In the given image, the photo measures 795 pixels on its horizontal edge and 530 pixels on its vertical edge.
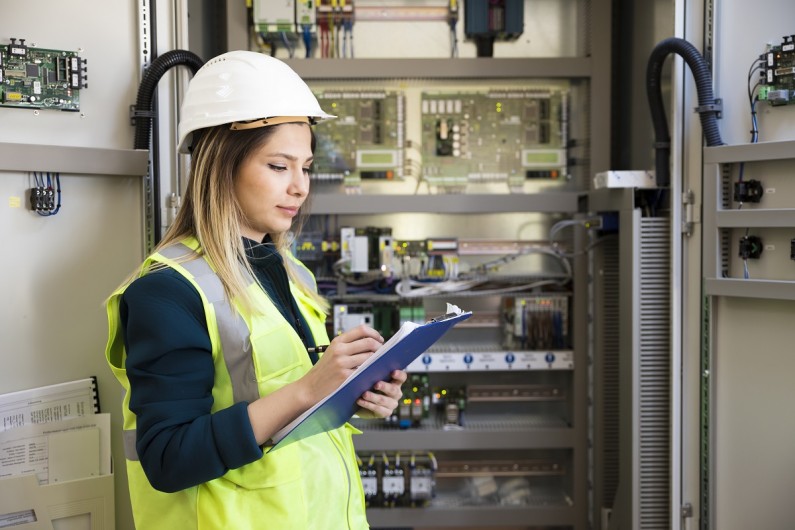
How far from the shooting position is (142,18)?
2.23m

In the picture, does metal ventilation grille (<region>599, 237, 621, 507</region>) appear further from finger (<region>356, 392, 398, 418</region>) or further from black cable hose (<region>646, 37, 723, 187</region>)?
finger (<region>356, 392, 398, 418</region>)

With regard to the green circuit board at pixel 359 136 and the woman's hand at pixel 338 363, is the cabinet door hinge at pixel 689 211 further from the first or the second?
the woman's hand at pixel 338 363

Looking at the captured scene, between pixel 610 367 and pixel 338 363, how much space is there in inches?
A: 82.7

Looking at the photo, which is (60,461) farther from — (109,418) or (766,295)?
(766,295)

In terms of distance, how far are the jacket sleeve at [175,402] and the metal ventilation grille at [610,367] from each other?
6.91 feet

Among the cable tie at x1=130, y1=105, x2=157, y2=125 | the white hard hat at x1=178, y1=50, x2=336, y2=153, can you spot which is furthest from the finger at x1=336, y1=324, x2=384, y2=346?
the cable tie at x1=130, y1=105, x2=157, y2=125

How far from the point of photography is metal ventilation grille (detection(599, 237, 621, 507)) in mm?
2884

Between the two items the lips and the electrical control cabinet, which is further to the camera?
the electrical control cabinet

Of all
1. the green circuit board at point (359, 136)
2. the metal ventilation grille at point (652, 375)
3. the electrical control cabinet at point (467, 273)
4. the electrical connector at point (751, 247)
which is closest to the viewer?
the electrical connector at point (751, 247)

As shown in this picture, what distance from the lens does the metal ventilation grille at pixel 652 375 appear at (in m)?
2.36

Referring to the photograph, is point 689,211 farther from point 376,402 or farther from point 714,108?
point 376,402

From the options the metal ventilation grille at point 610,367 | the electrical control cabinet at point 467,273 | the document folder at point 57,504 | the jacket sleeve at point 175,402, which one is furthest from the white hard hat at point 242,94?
the metal ventilation grille at point 610,367

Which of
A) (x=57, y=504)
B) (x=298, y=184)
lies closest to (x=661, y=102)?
(x=298, y=184)

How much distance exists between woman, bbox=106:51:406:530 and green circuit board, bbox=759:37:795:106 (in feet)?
4.63
